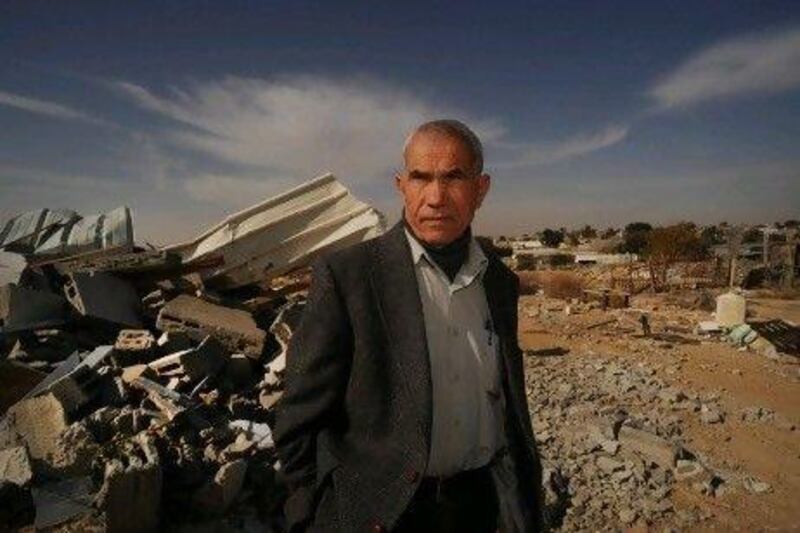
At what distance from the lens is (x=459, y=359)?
1794 millimetres

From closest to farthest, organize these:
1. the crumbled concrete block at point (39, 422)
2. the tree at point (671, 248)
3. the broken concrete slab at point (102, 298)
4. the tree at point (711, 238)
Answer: the crumbled concrete block at point (39, 422) < the broken concrete slab at point (102, 298) < the tree at point (671, 248) < the tree at point (711, 238)

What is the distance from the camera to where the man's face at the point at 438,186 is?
5.72ft

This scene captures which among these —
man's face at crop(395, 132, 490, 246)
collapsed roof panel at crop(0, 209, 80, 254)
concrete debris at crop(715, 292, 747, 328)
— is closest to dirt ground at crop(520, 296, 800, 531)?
concrete debris at crop(715, 292, 747, 328)

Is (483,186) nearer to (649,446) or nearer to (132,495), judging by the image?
(132,495)

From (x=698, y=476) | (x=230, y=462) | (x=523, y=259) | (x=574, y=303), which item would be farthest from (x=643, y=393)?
(x=523, y=259)

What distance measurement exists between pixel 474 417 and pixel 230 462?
311 centimetres

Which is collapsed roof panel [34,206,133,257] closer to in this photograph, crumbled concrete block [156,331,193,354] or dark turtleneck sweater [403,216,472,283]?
crumbled concrete block [156,331,193,354]

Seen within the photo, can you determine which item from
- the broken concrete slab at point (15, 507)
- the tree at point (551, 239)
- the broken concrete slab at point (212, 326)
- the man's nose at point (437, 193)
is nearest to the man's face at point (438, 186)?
the man's nose at point (437, 193)

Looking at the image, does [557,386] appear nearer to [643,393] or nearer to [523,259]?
[643,393]

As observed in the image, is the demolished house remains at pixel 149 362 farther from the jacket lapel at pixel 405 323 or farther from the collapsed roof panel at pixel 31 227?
the jacket lapel at pixel 405 323

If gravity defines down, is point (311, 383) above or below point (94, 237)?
below

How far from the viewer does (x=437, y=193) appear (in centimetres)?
173

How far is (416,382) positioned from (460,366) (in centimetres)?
19

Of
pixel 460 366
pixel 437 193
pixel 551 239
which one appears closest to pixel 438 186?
pixel 437 193
